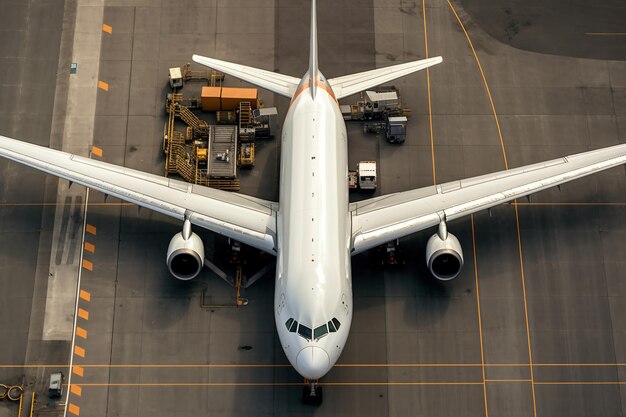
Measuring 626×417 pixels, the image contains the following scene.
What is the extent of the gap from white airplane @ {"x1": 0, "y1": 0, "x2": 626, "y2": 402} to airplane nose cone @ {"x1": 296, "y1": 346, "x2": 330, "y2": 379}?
299 centimetres

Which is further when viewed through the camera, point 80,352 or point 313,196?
point 80,352

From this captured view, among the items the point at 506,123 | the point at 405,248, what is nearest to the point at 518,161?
the point at 506,123

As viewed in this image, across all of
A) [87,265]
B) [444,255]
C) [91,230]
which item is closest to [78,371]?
[87,265]

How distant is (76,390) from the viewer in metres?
34.4

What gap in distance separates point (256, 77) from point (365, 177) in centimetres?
878

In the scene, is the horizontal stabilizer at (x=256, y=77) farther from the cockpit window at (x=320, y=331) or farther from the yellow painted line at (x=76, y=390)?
the yellow painted line at (x=76, y=390)

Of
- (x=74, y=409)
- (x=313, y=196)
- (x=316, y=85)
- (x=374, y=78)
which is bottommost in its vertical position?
(x=74, y=409)

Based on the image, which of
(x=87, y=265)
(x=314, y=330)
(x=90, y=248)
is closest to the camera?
(x=314, y=330)

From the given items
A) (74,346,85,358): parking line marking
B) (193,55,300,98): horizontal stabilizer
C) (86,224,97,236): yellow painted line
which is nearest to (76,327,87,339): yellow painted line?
(74,346,85,358): parking line marking

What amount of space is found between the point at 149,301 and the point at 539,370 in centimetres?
2220

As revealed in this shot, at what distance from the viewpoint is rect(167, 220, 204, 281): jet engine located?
34.1 metres

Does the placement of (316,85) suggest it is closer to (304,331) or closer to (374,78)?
(374,78)

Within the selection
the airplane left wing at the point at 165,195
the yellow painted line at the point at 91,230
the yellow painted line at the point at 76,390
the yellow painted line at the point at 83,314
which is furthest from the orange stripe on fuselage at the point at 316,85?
the yellow painted line at the point at 76,390

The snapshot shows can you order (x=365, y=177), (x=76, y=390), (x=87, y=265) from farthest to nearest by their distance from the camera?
(x=365, y=177) < (x=87, y=265) < (x=76, y=390)
